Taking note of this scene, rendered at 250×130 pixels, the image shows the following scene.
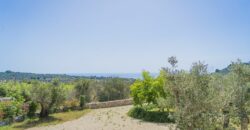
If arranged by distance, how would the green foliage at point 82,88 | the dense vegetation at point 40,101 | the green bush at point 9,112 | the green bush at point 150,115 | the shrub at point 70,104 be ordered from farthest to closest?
the green foliage at point 82,88 < the shrub at point 70,104 < the dense vegetation at point 40,101 < the green bush at point 9,112 < the green bush at point 150,115

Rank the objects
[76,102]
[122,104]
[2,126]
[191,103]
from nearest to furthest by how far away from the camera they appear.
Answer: [191,103], [2,126], [76,102], [122,104]

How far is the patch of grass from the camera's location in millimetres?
20594

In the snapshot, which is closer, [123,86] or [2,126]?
[2,126]

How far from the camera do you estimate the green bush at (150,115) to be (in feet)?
71.2

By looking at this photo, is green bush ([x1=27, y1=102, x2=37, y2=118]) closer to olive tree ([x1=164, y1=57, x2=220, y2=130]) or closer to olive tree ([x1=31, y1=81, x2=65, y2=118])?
olive tree ([x1=31, y1=81, x2=65, y2=118])

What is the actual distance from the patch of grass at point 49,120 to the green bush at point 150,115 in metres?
4.54

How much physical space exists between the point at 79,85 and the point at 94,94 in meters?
2.05

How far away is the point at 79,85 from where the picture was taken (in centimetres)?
3372

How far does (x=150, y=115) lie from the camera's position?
2267 cm

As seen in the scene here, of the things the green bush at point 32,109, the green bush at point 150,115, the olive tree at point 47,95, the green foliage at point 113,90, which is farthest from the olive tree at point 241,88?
the green foliage at point 113,90

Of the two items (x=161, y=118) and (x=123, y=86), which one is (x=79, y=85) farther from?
(x=161, y=118)

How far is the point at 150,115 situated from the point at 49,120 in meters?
7.49

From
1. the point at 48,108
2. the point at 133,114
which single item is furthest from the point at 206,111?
the point at 48,108

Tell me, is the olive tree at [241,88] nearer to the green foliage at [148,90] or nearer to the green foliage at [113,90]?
the green foliage at [148,90]
